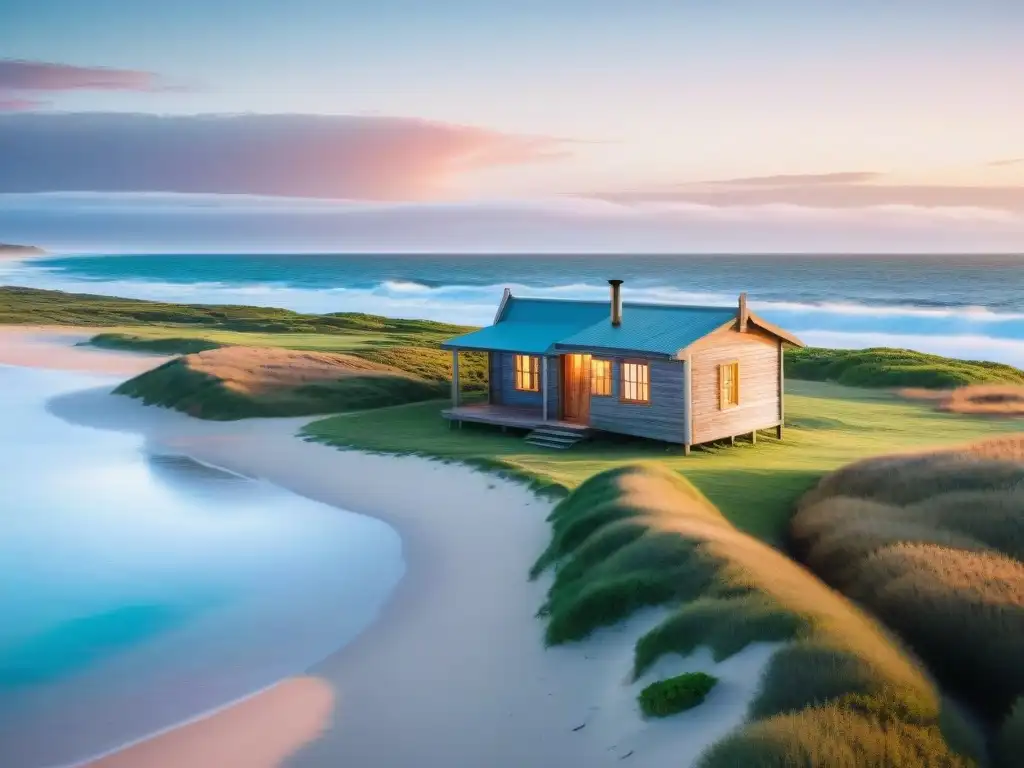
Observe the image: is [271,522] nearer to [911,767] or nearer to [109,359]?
[911,767]

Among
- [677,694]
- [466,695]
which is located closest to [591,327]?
[466,695]

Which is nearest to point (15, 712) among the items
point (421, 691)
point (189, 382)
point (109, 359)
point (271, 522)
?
point (421, 691)

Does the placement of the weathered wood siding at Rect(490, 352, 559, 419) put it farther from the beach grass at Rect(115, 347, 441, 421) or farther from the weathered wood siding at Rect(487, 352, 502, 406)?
the beach grass at Rect(115, 347, 441, 421)

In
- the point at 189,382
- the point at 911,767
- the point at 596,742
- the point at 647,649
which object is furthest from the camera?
the point at 189,382

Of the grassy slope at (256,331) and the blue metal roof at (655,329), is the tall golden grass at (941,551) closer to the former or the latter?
the blue metal roof at (655,329)

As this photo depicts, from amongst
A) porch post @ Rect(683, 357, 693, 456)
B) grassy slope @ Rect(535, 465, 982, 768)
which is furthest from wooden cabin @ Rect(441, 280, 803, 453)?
grassy slope @ Rect(535, 465, 982, 768)

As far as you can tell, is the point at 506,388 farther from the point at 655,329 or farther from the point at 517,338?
the point at 655,329
